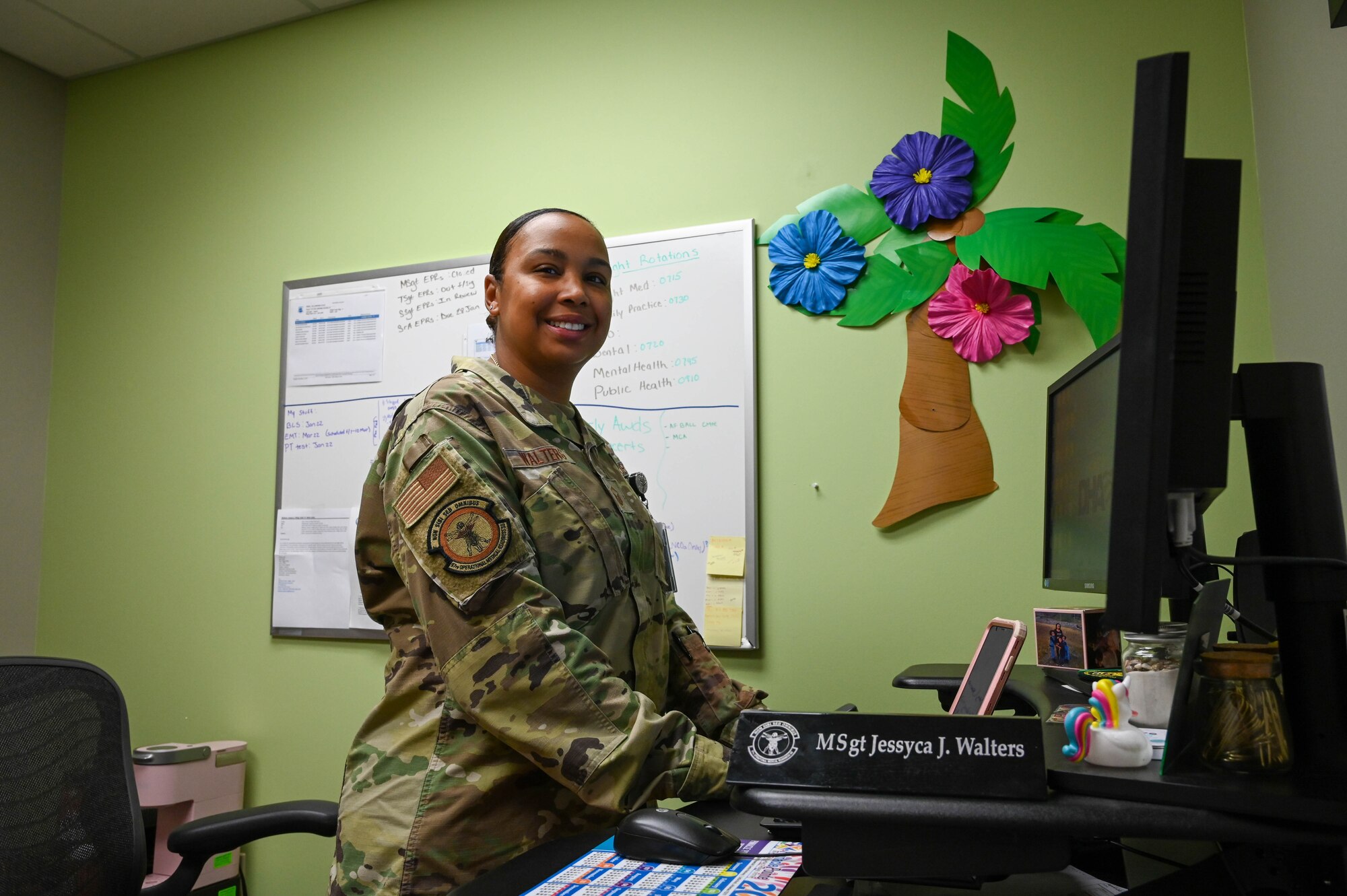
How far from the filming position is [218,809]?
2414mm

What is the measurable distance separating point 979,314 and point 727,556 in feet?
2.59

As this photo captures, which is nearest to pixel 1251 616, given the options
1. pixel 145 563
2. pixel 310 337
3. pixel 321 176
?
pixel 310 337

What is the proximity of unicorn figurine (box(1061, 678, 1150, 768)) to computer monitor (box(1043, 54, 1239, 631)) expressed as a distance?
9cm

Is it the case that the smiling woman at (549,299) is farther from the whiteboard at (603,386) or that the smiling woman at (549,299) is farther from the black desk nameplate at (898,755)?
the black desk nameplate at (898,755)

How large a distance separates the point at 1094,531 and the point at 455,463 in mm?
818

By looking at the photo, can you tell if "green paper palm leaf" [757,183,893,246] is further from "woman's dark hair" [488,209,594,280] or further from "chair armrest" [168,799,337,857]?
"chair armrest" [168,799,337,857]

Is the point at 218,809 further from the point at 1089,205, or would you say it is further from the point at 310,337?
the point at 1089,205

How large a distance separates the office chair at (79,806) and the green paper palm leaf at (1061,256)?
169cm

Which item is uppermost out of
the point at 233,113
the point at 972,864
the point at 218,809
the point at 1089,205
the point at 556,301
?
the point at 233,113

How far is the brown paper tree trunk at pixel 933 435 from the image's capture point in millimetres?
1983

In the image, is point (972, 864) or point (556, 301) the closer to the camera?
point (972, 864)

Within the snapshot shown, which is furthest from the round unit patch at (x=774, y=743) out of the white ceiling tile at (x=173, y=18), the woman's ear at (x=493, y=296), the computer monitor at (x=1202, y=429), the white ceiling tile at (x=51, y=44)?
the white ceiling tile at (x=51, y=44)

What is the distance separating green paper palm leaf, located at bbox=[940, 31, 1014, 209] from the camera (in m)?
2.03

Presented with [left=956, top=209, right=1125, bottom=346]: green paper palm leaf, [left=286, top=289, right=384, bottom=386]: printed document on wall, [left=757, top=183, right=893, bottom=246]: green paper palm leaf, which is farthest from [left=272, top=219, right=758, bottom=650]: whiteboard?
[left=956, top=209, right=1125, bottom=346]: green paper palm leaf
